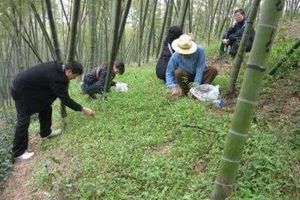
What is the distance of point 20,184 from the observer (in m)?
5.82

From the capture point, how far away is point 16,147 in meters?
6.42

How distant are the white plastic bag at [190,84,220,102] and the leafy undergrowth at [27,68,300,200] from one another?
14cm

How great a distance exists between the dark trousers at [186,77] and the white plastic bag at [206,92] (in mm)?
377

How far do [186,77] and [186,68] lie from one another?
303 millimetres

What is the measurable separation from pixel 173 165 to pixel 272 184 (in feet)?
3.72

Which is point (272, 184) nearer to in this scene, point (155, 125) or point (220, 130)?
point (220, 130)

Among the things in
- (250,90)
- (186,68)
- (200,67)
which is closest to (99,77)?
(186,68)

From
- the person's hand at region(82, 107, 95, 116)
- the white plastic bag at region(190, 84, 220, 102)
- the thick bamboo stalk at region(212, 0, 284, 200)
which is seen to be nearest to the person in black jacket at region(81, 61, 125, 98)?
the person's hand at region(82, 107, 95, 116)

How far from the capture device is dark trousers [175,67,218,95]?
700 centimetres

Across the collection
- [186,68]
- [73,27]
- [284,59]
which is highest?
[73,27]

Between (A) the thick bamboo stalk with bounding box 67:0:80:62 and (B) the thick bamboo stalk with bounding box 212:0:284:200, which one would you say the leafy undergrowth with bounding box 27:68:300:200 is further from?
(A) the thick bamboo stalk with bounding box 67:0:80:62

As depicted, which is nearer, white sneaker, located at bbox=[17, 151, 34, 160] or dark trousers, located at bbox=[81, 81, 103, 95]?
white sneaker, located at bbox=[17, 151, 34, 160]

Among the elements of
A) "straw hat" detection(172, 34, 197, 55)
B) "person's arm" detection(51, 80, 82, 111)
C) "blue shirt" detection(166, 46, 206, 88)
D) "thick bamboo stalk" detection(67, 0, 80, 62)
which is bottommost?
"person's arm" detection(51, 80, 82, 111)

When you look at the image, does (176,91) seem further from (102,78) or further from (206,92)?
(102,78)
